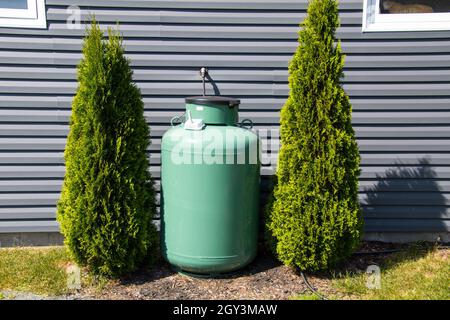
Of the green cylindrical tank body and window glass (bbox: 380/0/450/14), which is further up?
window glass (bbox: 380/0/450/14)

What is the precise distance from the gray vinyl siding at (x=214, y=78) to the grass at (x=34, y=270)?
26cm

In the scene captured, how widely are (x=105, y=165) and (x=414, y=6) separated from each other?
10.6 ft

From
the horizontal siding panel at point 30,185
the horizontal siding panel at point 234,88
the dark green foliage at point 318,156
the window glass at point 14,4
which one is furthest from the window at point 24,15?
the dark green foliage at point 318,156

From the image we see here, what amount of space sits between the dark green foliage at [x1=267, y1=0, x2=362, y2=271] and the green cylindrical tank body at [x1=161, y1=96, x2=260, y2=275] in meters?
0.33

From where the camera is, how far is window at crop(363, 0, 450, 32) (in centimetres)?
443

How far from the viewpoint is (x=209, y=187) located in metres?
3.72

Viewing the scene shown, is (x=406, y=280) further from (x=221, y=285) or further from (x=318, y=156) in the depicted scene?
(x=221, y=285)

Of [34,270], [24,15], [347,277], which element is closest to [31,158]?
[34,270]

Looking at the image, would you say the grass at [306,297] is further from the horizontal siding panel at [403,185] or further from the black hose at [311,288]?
the horizontal siding panel at [403,185]

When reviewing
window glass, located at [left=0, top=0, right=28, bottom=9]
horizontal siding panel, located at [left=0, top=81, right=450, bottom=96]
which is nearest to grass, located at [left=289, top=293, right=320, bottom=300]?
horizontal siding panel, located at [left=0, top=81, right=450, bottom=96]

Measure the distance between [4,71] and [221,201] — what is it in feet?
7.70

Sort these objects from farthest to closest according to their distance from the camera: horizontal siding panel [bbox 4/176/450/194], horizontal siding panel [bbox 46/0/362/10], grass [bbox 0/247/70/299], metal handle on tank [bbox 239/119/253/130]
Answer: horizontal siding panel [bbox 4/176/450/194], horizontal siding panel [bbox 46/0/362/10], metal handle on tank [bbox 239/119/253/130], grass [bbox 0/247/70/299]

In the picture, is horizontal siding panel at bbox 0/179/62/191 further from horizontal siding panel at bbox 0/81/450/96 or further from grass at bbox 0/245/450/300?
horizontal siding panel at bbox 0/81/450/96

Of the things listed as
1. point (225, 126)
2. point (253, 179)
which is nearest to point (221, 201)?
point (253, 179)
